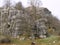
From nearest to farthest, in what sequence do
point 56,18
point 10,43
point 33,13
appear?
point 10,43 → point 33,13 → point 56,18

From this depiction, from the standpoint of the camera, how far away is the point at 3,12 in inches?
1099

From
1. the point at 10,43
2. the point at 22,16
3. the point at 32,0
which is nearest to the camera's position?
the point at 10,43

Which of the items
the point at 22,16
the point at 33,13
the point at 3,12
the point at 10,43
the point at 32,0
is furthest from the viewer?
the point at 33,13

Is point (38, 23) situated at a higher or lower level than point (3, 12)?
lower

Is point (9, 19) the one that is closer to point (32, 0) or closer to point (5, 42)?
point (32, 0)

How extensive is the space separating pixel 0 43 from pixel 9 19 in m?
8.74

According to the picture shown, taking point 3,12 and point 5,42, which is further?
point 3,12

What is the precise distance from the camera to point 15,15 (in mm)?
27000

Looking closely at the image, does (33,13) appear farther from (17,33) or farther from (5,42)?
(5,42)

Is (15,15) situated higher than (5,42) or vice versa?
(15,15)

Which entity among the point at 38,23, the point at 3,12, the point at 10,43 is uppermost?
the point at 3,12

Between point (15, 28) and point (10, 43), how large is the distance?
6527 mm

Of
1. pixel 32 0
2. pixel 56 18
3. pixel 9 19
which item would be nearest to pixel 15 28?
pixel 9 19

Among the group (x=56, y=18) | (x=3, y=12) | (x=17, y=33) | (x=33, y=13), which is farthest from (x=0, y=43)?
(x=56, y=18)
